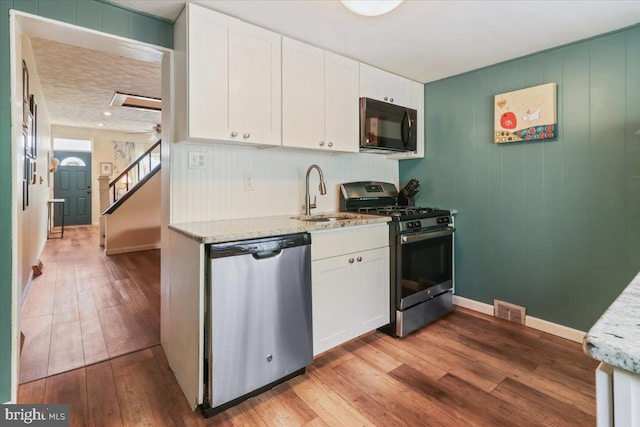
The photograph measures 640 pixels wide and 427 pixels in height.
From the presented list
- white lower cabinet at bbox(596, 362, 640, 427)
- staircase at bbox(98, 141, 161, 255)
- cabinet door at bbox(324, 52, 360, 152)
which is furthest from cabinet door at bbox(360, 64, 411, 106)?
staircase at bbox(98, 141, 161, 255)

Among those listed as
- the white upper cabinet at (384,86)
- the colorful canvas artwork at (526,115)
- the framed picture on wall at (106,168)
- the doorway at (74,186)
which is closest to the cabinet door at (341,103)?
the white upper cabinet at (384,86)

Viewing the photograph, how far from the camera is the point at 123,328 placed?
255 centimetres

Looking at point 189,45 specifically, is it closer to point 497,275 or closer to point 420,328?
point 420,328

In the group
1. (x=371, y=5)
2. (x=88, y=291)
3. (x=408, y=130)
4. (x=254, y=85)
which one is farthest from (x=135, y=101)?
(x=371, y=5)

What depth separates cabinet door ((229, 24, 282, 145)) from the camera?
1960mm

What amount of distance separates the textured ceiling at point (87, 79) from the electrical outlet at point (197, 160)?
198 centimetres

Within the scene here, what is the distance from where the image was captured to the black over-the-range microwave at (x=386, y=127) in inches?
106

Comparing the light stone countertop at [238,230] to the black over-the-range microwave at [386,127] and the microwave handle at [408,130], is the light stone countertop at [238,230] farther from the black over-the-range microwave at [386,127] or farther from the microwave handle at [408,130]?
the microwave handle at [408,130]

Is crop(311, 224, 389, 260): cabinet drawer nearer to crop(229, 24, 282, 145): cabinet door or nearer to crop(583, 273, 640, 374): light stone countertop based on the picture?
crop(229, 24, 282, 145): cabinet door

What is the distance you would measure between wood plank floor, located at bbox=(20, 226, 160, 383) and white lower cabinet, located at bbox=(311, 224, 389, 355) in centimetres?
134

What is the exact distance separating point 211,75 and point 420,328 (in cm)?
240

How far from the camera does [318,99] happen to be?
2377 millimetres

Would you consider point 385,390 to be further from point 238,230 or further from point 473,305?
point 473,305

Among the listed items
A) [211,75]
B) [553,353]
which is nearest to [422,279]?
[553,353]
